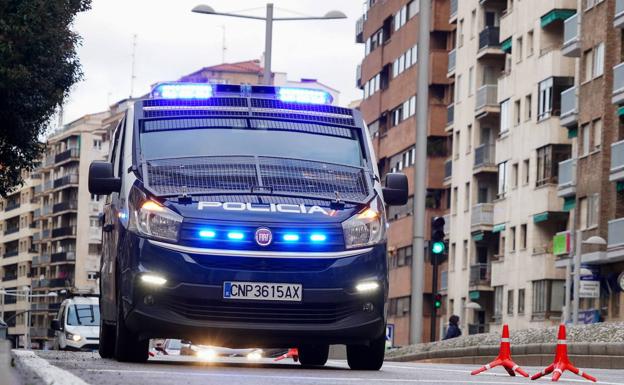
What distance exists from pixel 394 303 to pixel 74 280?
8548 centimetres

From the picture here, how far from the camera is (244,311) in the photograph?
51.5 ft

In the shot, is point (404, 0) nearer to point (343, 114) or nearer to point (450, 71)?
point (450, 71)

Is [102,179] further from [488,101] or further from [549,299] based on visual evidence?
[488,101]

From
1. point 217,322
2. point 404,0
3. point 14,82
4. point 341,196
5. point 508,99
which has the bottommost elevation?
point 217,322

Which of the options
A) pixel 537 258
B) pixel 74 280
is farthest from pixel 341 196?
pixel 74 280

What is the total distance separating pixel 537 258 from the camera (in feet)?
252

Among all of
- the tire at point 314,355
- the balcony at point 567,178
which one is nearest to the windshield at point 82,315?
the balcony at point 567,178

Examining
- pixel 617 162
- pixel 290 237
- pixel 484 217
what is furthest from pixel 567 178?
pixel 290 237

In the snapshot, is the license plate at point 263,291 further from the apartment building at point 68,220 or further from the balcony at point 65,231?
the balcony at point 65,231

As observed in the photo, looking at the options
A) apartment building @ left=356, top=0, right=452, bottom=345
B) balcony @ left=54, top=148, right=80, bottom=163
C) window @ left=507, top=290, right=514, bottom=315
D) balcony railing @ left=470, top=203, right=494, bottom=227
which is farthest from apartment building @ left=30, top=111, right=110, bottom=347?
window @ left=507, top=290, right=514, bottom=315

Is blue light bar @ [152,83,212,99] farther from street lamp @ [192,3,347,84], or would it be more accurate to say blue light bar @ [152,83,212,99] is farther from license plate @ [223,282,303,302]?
street lamp @ [192,3,347,84]

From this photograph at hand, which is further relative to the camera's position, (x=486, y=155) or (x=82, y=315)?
(x=486, y=155)

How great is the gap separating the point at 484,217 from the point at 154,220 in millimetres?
70840

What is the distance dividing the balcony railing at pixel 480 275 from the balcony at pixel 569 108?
49.6 feet
